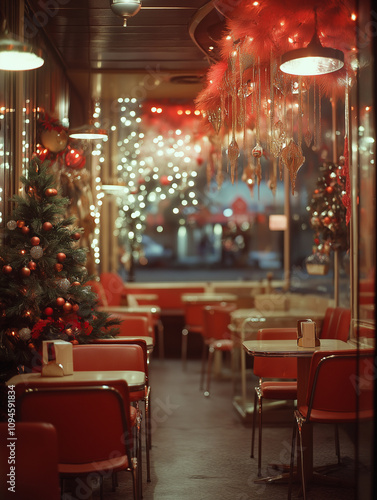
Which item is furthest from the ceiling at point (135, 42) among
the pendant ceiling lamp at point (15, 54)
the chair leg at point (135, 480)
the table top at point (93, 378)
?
the chair leg at point (135, 480)

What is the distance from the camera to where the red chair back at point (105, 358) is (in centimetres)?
380

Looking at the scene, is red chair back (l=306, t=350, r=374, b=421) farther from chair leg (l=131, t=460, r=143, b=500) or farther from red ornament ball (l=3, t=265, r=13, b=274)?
red ornament ball (l=3, t=265, r=13, b=274)

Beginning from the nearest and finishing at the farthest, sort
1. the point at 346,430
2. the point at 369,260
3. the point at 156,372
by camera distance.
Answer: the point at 369,260
the point at 346,430
the point at 156,372

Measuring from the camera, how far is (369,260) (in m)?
2.68

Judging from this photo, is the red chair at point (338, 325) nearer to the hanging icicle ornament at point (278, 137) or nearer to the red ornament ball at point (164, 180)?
the hanging icicle ornament at point (278, 137)

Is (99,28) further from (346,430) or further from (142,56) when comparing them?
(346,430)

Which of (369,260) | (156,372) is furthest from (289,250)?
(369,260)

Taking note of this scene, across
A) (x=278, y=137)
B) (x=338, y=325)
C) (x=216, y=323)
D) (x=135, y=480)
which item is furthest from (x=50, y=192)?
(x=216, y=323)

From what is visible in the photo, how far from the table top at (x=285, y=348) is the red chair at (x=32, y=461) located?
1671mm

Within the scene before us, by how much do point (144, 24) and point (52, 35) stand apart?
90cm

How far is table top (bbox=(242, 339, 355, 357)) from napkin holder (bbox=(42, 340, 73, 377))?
3.75ft

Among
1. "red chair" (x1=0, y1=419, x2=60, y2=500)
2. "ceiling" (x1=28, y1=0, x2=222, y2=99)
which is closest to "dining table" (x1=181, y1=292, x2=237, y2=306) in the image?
"ceiling" (x1=28, y1=0, x2=222, y2=99)

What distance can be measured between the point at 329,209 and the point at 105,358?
2846 mm

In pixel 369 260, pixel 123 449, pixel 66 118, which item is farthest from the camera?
pixel 66 118
